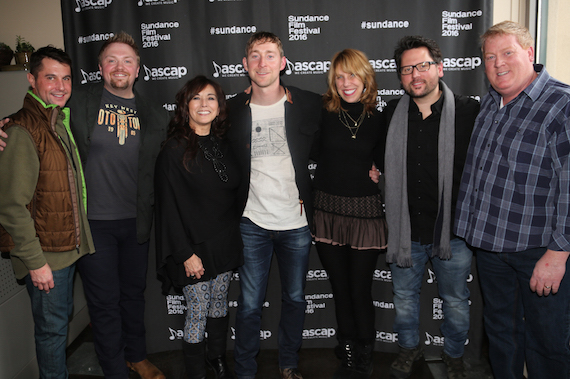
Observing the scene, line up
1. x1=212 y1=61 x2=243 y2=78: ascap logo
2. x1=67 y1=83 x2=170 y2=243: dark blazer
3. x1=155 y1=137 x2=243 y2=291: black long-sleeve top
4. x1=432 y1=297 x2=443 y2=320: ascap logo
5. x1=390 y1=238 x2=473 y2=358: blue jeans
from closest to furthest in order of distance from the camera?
x1=155 y1=137 x2=243 y2=291: black long-sleeve top
x1=67 y1=83 x2=170 y2=243: dark blazer
x1=390 y1=238 x2=473 y2=358: blue jeans
x1=212 y1=61 x2=243 y2=78: ascap logo
x1=432 y1=297 x2=443 y2=320: ascap logo

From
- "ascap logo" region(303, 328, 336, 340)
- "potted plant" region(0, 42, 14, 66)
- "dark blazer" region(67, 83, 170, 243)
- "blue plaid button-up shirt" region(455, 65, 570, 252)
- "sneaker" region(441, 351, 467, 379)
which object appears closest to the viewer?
"blue plaid button-up shirt" region(455, 65, 570, 252)

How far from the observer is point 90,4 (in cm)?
266

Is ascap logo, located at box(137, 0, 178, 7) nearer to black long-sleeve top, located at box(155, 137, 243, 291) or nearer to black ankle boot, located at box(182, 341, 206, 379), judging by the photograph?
black long-sleeve top, located at box(155, 137, 243, 291)

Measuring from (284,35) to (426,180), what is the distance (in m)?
1.35

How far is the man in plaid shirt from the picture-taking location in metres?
1.69

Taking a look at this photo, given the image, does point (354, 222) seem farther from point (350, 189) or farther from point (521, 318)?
point (521, 318)

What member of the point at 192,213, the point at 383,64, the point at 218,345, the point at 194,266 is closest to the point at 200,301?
the point at 194,266

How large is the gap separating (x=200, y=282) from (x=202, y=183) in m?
0.56

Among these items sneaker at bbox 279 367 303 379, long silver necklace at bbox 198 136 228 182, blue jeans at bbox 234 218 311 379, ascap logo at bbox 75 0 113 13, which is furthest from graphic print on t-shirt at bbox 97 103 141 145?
sneaker at bbox 279 367 303 379

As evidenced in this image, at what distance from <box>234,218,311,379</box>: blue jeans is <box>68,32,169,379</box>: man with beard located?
0.64 metres

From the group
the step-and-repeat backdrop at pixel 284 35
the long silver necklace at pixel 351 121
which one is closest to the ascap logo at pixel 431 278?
the step-and-repeat backdrop at pixel 284 35

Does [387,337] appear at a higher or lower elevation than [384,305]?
lower

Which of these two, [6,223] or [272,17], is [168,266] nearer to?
[6,223]

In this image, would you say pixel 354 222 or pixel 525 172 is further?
pixel 354 222
